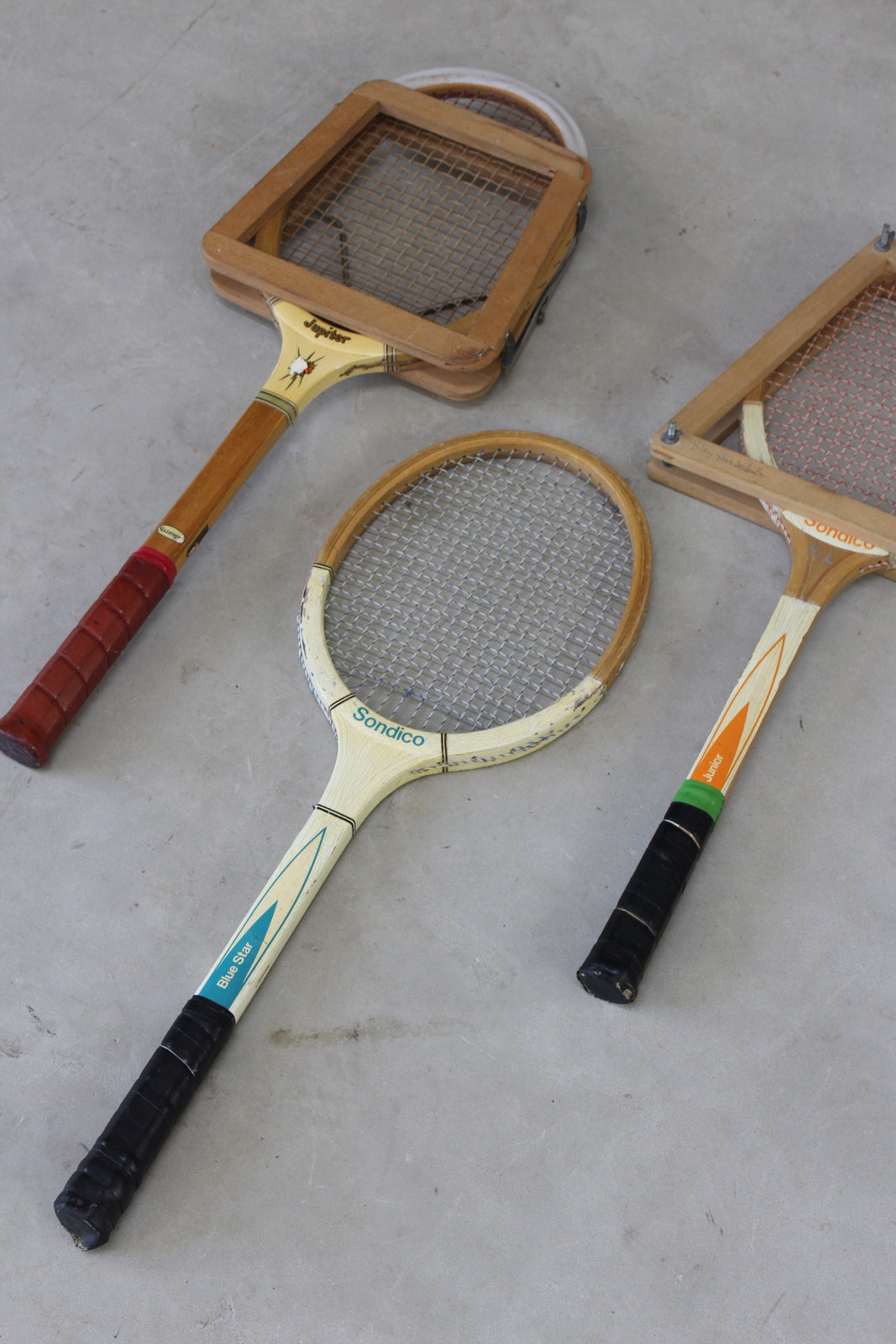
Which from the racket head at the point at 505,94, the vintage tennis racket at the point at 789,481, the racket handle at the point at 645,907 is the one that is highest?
the racket head at the point at 505,94

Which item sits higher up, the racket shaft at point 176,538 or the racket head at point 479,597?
the racket shaft at point 176,538

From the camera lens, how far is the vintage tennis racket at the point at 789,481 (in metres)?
1.74

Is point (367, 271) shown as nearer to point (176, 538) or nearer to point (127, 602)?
point (176, 538)

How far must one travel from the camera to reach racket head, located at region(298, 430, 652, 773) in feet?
6.17

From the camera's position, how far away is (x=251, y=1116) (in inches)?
66.3

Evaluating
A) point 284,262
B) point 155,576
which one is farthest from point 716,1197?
point 284,262

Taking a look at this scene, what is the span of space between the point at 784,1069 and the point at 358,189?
177cm

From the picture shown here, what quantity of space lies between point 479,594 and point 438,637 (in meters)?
0.11

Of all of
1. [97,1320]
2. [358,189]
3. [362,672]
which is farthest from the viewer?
[358,189]

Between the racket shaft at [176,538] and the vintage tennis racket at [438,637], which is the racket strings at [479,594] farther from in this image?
the racket shaft at [176,538]

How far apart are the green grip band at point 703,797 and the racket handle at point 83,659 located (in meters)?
0.86

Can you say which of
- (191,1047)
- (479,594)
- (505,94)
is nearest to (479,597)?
(479,594)

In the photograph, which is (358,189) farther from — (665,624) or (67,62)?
(665,624)

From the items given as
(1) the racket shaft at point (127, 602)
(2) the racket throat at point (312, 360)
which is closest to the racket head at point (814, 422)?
(2) the racket throat at point (312, 360)
